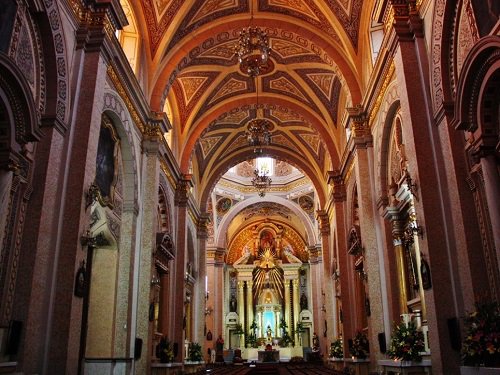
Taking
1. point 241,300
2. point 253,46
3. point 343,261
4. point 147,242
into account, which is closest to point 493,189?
point 253,46

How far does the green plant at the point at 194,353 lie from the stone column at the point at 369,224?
25.8ft

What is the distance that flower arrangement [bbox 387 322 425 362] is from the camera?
823cm

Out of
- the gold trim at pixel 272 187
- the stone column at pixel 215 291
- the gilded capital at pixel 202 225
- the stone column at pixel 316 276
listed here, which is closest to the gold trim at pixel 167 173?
the gilded capital at pixel 202 225

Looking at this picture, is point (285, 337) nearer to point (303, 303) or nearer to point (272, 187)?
point (303, 303)

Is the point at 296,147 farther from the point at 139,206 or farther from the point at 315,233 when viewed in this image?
the point at 139,206

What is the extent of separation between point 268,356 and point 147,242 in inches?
714

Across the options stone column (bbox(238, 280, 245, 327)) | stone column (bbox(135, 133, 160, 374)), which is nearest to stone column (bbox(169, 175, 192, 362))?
stone column (bbox(135, 133, 160, 374))

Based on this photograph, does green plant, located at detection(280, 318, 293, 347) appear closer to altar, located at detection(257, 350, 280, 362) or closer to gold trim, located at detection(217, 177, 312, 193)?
altar, located at detection(257, 350, 280, 362)

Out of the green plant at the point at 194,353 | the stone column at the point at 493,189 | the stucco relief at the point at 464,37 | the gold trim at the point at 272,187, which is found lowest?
the green plant at the point at 194,353

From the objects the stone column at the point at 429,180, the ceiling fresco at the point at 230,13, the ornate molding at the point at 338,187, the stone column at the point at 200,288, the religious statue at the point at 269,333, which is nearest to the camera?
the stone column at the point at 429,180

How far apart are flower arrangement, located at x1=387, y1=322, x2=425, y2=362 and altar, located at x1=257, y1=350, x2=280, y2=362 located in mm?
19898

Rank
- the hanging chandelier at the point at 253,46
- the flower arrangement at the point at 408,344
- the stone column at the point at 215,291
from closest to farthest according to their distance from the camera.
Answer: the flower arrangement at the point at 408,344
the hanging chandelier at the point at 253,46
the stone column at the point at 215,291

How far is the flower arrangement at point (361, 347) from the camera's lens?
40.9 feet

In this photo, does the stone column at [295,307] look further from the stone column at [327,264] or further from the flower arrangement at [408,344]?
the flower arrangement at [408,344]
